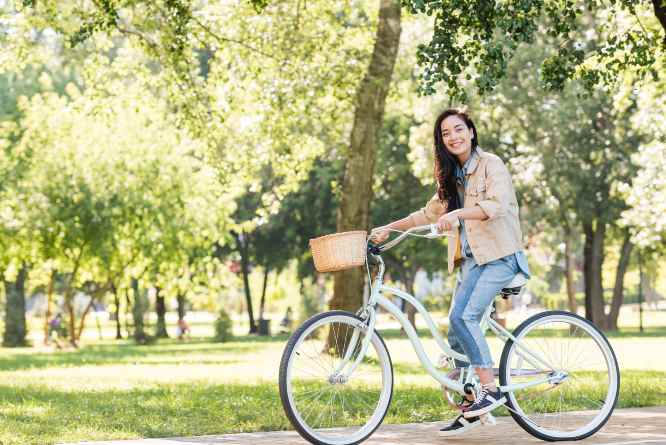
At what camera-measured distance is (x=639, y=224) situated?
32.7 metres

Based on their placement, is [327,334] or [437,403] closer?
[327,334]

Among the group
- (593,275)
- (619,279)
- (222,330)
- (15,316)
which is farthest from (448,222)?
(15,316)

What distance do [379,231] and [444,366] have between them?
0.97 meters

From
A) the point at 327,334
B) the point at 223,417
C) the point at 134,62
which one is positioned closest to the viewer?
the point at 327,334

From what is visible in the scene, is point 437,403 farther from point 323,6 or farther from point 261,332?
point 261,332

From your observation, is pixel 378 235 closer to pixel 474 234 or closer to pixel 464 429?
pixel 474 234

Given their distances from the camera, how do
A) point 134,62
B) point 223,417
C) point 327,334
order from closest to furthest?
point 327,334
point 223,417
point 134,62

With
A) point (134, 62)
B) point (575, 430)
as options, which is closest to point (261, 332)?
point (134, 62)

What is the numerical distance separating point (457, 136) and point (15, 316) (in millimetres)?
38781

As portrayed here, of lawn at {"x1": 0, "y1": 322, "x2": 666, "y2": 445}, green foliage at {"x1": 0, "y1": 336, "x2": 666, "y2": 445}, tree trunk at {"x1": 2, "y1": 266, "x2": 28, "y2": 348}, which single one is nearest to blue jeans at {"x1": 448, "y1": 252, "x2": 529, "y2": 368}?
green foliage at {"x1": 0, "y1": 336, "x2": 666, "y2": 445}

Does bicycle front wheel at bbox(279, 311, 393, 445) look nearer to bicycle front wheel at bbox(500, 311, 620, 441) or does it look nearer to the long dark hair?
bicycle front wheel at bbox(500, 311, 620, 441)

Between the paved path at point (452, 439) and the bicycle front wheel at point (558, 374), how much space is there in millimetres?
140

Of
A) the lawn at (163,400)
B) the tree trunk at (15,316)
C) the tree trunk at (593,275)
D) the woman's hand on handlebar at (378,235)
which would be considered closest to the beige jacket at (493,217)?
the woman's hand on handlebar at (378,235)

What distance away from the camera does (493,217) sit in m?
7.41
